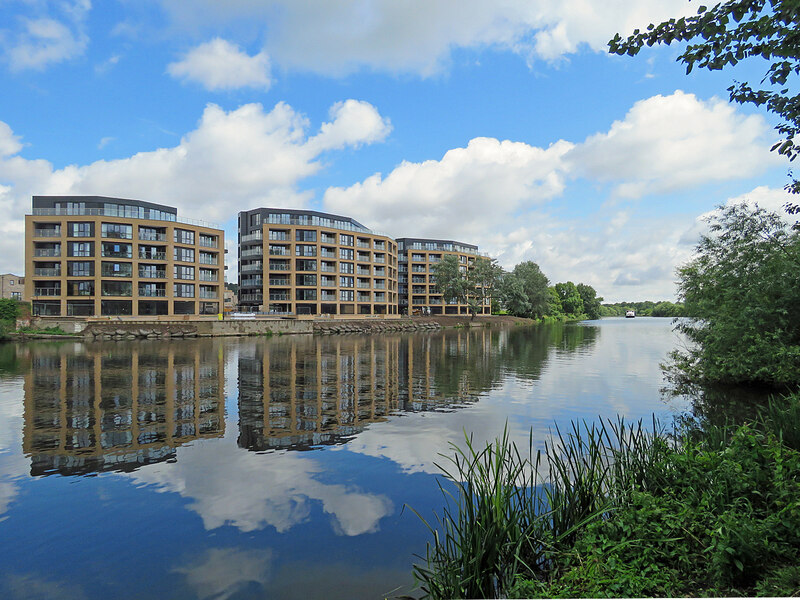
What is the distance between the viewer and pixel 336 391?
2070 cm

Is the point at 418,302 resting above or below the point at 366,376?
above

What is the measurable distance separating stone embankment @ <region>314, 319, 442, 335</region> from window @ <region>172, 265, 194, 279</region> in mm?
22656

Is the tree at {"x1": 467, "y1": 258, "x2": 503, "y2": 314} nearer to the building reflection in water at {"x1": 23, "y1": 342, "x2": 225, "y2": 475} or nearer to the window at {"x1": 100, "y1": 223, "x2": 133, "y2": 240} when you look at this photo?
the window at {"x1": 100, "y1": 223, "x2": 133, "y2": 240}

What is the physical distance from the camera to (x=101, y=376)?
24.3 m

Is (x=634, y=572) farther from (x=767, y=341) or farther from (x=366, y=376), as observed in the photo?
(x=366, y=376)

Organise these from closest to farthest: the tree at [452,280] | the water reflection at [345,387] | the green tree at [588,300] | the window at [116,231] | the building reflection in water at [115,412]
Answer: the building reflection in water at [115,412]
the water reflection at [345,387]
the window at [116,231]
the tree at [452,280]
the green tree at [588,300]

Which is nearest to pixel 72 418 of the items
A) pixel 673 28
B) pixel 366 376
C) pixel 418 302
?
pixel 366 376

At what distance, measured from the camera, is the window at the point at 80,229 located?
6794 centimetres

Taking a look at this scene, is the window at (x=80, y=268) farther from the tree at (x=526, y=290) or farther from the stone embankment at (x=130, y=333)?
the tree at (x=526, y=290)

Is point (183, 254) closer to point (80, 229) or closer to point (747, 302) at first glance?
point (80, 229)

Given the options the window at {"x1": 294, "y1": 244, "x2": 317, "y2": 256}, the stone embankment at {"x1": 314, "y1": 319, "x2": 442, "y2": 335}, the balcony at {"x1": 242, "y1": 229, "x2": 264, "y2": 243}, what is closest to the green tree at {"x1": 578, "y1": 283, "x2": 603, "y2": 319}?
the stone embankment at {"x1": 314, "y1": 319, "x2": 442, "y2": 335}

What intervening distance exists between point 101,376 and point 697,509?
2707 centimetres

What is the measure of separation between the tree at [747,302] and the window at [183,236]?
72406 millimetres

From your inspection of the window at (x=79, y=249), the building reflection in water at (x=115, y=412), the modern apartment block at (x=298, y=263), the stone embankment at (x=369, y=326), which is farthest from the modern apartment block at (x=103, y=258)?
the building reflection in water at (x=115, y=412)
